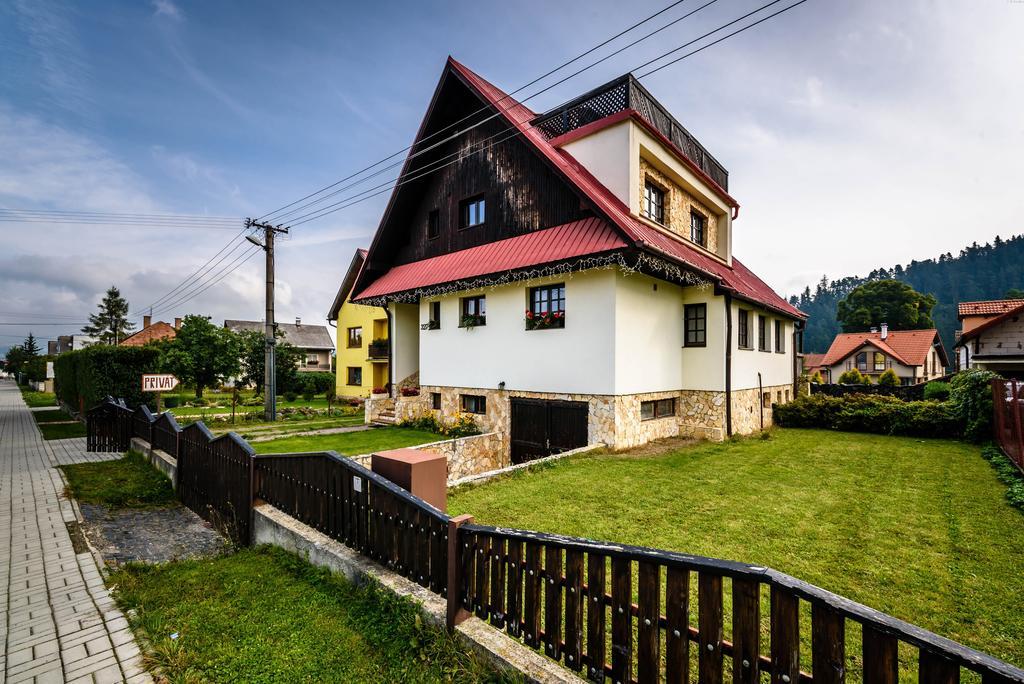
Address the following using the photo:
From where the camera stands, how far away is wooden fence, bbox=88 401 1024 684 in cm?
167

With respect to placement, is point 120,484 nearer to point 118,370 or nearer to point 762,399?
point 118,370

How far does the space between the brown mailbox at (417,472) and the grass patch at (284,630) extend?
2.91ft

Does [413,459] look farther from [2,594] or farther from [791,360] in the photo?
[791,360]

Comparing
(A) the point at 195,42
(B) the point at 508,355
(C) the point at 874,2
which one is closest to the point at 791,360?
(B) the point at 508,355

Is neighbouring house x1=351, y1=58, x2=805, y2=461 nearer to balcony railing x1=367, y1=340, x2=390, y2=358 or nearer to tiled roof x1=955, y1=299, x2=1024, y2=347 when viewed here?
balcony railing x1=367, y1=340, x2=390, y2=358

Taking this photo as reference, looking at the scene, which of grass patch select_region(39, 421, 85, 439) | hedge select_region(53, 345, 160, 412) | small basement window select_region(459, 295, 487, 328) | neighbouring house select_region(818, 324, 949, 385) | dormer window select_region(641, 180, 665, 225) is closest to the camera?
dormer window select_region(641, 180, 665, 225)

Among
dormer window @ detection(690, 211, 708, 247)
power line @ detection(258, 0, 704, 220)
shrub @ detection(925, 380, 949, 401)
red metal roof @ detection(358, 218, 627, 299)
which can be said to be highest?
power line @ detection(258, 0, 704, 220)

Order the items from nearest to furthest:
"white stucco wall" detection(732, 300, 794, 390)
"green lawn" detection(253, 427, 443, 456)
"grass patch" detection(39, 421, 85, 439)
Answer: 1. "green lawn" detection(253, 427, 443, 456)
2. "white stucco wall" detection(732, 300, 794, 390)
3. "grass patch" detection(39, 421, 85, 439)

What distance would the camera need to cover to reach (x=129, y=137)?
1427 centimetres

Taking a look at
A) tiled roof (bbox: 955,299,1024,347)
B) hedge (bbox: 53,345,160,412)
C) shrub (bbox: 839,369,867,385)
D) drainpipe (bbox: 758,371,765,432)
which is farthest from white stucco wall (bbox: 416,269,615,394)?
shrub (bbox: 839,369,867,385)

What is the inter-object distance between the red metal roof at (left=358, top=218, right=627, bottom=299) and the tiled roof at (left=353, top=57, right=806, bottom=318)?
4cm

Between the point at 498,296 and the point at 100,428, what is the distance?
37.9ft

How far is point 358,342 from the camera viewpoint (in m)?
28.8

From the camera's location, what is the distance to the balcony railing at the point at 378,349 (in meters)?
25.9
